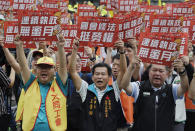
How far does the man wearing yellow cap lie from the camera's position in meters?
4.56

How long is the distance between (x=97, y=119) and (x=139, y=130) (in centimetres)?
62

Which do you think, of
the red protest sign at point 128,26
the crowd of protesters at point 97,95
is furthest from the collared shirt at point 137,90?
the red protest sign at point 128,26

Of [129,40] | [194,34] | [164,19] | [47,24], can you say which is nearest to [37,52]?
[47,24]

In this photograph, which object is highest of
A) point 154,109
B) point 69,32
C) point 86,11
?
point 86,11

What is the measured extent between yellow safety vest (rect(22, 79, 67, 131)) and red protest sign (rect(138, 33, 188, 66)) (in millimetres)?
1334

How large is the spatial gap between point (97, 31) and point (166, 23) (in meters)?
1.13

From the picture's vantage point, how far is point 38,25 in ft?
17.5

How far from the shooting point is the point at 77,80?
4832 mm

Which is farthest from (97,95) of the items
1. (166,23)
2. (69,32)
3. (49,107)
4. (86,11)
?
(86,11)

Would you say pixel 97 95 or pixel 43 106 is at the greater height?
pixel 97 95

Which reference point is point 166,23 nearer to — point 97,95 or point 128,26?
point 128,26

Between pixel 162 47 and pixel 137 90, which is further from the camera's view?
pixel 162 47

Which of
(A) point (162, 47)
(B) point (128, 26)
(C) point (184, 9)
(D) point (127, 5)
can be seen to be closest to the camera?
A: (A) point (162, 47)

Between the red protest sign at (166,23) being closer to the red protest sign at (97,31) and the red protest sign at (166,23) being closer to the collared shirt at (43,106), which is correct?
the red protest sign at (97,31)
